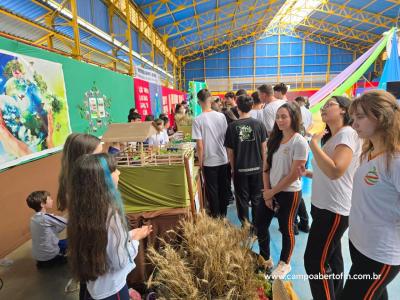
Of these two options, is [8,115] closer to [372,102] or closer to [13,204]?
[13,204]

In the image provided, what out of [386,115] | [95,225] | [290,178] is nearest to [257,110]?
[290,178]

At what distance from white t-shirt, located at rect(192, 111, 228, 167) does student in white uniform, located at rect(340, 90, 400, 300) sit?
1.76 meters

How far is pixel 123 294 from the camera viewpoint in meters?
1.31

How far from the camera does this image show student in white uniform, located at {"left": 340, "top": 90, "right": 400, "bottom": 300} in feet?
3.51

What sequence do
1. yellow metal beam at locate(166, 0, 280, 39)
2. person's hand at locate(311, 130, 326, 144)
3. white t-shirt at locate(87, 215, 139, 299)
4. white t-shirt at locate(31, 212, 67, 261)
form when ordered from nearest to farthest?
white t-shirt at locate(87, 215, 139, 299), person's hand at locate(311, 130, 326, 144), white t-shirt at locate(31, 212, 67, 261), yellow metal beam at locate(166, 0, 280, 39)

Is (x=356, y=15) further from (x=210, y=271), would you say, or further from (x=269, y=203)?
(x=210, y=271)

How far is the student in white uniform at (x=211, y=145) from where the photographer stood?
2.87 meters

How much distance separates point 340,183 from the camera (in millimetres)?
1534

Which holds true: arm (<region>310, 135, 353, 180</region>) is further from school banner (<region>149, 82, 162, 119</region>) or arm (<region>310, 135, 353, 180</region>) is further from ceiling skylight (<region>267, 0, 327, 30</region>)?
ceiling skylight (<region>267, 0, 327, 30</region>)

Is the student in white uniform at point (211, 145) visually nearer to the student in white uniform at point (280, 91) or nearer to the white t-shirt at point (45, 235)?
the student in white uniform at point (280, 91)

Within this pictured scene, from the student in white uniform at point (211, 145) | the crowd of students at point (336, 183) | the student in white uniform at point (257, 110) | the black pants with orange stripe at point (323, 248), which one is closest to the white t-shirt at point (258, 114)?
the student in white uniform at point (257, 110)

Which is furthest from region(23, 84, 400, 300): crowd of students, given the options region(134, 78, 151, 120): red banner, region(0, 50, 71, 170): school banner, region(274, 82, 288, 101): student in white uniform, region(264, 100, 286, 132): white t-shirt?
region(134, 78, 151, 120): red banner

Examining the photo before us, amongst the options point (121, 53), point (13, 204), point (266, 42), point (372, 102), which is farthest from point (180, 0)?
point (266, 42)

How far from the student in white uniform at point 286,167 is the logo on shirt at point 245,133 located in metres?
0.57
